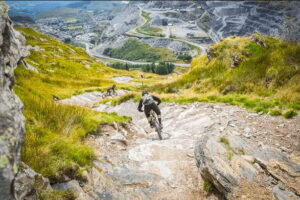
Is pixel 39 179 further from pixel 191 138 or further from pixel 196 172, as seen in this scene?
pixel 191 138

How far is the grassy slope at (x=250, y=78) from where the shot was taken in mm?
13922

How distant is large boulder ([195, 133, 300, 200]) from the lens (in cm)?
634

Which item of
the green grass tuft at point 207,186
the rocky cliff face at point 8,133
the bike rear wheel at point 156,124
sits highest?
the rocky cliff face at point 8,133

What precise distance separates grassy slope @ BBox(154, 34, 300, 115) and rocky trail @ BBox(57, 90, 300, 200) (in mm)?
3046

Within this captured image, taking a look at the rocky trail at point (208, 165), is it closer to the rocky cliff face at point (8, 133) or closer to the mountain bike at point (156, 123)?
the mountain bike at point (156, 123)

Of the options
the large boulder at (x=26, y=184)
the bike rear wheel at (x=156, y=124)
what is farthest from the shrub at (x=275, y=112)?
the large boulder at (x=26, y=184)

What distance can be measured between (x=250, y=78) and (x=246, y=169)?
12889 millimetres

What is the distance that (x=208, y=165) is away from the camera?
7133 mm

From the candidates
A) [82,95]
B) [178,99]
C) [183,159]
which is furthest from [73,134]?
[82,95]

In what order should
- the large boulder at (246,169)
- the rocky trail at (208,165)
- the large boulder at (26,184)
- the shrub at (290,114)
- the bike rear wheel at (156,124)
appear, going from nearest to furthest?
the large boulder at (26,184) → the large boulder at (246,169) → the rocky trail at (208,165) → the shrub at (290,114) → the bike rear wheel at (156,124)

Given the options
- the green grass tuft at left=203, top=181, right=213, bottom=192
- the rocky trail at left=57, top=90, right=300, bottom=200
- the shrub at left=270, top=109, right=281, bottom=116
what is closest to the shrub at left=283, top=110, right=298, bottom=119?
the rocky trail at left=57, top=90, right=300, bottom=200

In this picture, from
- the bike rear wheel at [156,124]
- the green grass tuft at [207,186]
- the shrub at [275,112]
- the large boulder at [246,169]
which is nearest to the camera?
the large boulder at [246,169]

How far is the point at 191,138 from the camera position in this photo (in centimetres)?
1198

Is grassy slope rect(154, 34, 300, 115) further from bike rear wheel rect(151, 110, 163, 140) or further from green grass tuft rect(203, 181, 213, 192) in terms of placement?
green grass tuft rect(203, 181, 213, 192)
